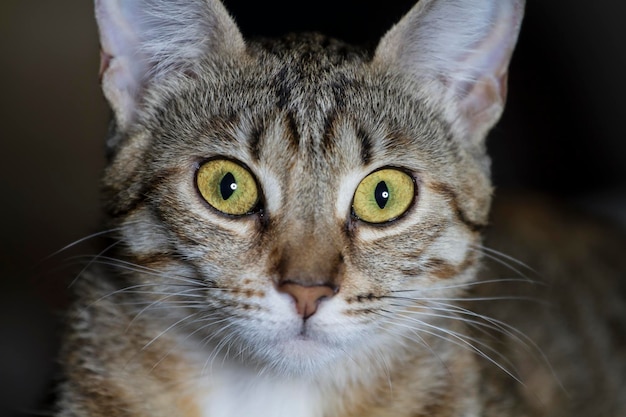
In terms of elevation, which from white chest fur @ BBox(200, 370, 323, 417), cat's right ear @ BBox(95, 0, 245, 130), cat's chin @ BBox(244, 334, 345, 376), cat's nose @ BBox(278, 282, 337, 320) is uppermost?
cat's right ear @ BBox(95, 0, 245, 130)

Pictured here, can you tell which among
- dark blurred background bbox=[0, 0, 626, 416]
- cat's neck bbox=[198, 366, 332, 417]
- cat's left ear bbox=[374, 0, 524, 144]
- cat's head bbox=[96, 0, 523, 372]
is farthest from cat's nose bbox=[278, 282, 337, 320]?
dark blurred background bbox=[0, 0, 626, 416]

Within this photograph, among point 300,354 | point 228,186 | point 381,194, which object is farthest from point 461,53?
point 300,354

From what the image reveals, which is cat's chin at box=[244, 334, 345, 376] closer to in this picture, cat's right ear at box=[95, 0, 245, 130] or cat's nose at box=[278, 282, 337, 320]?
cat's nose at box=[278, 282, 337, 320]

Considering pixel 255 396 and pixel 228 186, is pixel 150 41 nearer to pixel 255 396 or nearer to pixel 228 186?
pixel 228 186

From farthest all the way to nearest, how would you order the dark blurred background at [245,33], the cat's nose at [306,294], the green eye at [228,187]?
the dark blurred background at [245,33] < the green eye at [228,187] < the cat's nose at [306,294]

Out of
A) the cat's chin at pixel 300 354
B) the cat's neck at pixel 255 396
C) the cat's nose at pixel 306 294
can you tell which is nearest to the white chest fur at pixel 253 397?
the cat's neck at pixel 255 396

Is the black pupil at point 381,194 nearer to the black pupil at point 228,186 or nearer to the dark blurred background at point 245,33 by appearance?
the black pupil at point 228,186
